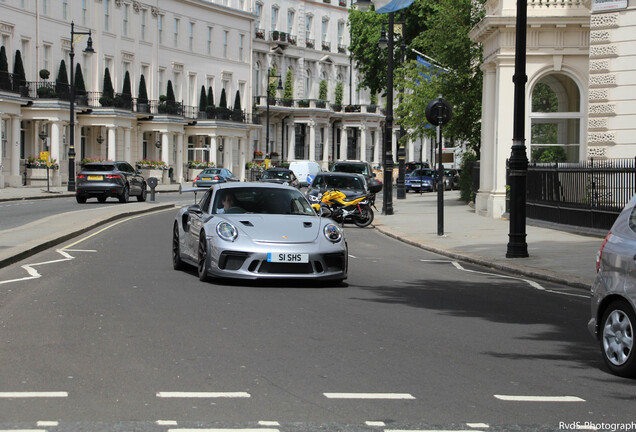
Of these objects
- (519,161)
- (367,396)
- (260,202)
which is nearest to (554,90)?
(519,161)

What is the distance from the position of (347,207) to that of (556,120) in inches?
303

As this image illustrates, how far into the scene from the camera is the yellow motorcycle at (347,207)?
2956cm

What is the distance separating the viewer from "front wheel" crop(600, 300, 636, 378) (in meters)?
7.75

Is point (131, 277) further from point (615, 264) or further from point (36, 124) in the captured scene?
point (36, 124)

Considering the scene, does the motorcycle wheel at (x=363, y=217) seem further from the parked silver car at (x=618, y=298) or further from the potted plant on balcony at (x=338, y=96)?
the potted plant on balcony at (x=338, y=96)

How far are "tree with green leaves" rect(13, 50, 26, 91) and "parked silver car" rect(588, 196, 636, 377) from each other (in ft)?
189

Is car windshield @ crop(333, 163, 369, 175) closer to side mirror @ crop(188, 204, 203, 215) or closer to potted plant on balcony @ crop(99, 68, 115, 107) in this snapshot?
potted plant on balcony @ crop(99, 68, 115, 107)

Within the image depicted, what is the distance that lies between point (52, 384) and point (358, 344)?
2.89 m

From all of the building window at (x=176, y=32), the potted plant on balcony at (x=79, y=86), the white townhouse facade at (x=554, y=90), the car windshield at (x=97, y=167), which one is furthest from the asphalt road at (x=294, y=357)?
the building window at (x=176, y=32)

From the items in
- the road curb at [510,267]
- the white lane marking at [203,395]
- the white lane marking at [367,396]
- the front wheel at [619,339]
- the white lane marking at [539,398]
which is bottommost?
the road curb at [510,267]

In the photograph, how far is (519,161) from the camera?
1889 cm

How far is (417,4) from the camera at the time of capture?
198 feet

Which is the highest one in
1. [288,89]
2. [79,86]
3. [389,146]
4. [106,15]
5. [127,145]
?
[106,15]

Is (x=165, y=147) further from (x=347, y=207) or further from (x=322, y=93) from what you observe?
(x=347, y=207)
